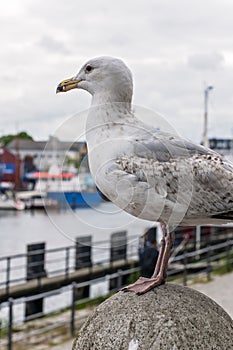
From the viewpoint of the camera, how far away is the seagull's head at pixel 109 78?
437 cm

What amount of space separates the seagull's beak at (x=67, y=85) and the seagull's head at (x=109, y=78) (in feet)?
0.32

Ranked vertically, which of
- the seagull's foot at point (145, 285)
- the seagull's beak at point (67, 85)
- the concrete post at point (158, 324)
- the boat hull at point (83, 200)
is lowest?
the concrete post at point (158, 324)

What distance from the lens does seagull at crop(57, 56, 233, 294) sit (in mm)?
4121

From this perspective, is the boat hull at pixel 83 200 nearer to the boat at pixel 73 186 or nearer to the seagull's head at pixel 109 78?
the boat at pixel 73 186

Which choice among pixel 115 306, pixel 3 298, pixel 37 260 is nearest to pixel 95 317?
pixel 115 306

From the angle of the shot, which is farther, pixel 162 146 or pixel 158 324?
pixel 162 146

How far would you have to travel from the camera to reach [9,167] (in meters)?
99.1

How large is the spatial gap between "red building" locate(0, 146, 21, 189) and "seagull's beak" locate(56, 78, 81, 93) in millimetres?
92874

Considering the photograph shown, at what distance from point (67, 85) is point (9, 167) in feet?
315

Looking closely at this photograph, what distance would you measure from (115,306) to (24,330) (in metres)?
8.54

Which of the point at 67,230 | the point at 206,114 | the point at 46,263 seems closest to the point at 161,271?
the point at 67,230

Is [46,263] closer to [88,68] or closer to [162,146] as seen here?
[88,68]

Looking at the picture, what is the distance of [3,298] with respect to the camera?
46.1 feet

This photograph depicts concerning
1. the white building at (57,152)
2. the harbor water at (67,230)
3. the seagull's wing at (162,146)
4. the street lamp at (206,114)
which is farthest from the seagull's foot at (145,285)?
the street lamp at (206,114)
